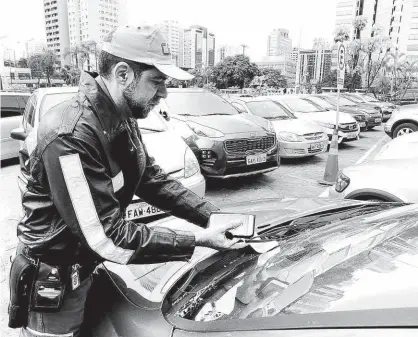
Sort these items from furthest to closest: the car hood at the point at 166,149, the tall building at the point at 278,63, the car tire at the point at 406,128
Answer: the tall building at the point at 278,63 < the car tire at the point at 406,128 < the car hood at the point at 166,149

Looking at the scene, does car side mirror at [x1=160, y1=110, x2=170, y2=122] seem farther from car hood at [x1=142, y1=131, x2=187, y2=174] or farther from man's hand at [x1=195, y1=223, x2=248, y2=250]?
man's hand at [x1=195, y1=223, x2=248, y2=250]

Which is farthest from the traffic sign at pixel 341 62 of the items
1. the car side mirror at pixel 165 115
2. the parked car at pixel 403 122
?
the parked car at pixel 403 122

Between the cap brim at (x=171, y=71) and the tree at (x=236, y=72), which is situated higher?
the tree at (x=236, y=72)

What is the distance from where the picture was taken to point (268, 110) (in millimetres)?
9422

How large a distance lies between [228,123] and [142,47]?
492 centimetres

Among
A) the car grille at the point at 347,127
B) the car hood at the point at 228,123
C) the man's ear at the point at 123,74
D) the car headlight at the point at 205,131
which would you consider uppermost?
the man's ear at the point at 123,74

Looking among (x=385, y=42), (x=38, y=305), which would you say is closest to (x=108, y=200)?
(x=38, y=305)

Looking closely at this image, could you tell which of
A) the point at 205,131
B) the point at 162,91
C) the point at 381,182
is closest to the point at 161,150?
the point at 205,131

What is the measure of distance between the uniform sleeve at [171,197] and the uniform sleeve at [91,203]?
1.58ft

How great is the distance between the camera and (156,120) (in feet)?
16.7

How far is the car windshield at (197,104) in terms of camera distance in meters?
6.88

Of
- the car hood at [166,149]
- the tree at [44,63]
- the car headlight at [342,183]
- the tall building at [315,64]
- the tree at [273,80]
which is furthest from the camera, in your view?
the tall building at [315,64]

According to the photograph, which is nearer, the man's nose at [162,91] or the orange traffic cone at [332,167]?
the man's nose at [162,91]

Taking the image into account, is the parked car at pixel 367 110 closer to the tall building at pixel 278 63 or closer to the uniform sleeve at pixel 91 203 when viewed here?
the uniform sleeve at pixel 91 203
